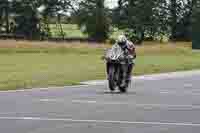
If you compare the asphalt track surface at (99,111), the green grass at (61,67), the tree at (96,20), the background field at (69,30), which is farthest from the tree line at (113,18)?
the asphalt track surface at (99,111)

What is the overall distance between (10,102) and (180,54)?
4309cm

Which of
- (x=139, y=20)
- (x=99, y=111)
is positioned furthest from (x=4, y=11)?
(x=99, y=111)

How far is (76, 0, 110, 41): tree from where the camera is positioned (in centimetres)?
8675

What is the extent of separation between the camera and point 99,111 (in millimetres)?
15742

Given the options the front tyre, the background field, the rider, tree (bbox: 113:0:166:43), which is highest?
the rider

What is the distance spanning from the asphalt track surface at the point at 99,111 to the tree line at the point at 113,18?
64.7 meters

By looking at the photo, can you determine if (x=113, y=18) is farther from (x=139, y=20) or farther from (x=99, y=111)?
(x=99, y=111)

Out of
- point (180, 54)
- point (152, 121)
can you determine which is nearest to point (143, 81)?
point (152, 121)

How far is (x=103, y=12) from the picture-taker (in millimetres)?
87688

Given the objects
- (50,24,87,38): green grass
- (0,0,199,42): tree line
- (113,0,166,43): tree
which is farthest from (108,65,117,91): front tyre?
(113,0,166,43): tree

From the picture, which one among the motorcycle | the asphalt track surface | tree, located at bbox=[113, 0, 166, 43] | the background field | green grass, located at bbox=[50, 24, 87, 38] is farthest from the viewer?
green grass, located at bbox=[50, 24, 87, 38]

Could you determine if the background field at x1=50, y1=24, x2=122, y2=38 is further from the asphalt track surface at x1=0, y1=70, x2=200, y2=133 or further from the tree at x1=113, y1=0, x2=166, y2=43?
the asphalt track surface at x1=0, y1=70, x2=200, y2=133

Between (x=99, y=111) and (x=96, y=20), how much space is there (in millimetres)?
71233

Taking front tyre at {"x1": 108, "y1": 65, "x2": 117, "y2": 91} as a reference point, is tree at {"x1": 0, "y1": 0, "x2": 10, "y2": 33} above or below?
below
